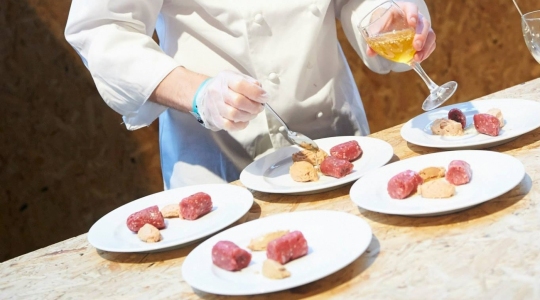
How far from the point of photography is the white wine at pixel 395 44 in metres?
1.53

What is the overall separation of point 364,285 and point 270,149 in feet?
2.83

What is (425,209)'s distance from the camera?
1.07 m

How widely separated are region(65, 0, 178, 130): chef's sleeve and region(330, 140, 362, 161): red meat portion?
0.43m

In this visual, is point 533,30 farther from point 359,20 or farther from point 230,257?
point 230,257

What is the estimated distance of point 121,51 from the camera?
1556mm

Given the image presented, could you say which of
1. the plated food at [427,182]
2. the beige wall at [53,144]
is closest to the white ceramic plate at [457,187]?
the plated food at [427,182]

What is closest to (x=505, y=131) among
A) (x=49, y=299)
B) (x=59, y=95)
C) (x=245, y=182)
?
(x=245, y=182)

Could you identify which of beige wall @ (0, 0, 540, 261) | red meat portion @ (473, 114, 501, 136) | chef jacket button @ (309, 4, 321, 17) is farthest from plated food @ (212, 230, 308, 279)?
beige wall @ (0, 0, 540, 261)

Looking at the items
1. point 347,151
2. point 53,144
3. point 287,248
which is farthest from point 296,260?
point 53,144

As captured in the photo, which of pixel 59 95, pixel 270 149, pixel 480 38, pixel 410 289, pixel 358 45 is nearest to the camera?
pixel 410 289

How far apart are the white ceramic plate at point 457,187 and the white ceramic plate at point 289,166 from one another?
74 millimetres

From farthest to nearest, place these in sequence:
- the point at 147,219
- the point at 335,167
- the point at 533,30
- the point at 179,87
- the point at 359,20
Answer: the point at 359,20, the point at 533,30, the point at 179,87, the point at 335,167, the point at 147,219

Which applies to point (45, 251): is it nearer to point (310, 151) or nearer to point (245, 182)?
point (245, 182)

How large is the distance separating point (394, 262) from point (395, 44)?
0.71 metres
